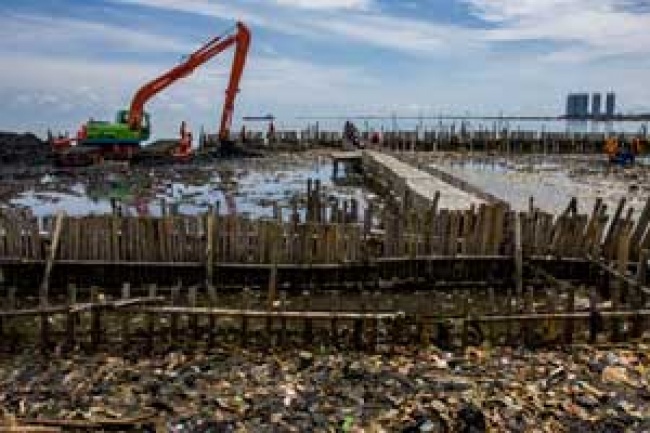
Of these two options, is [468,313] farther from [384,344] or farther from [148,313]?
→ [148,313]

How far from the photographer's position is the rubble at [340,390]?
882 cm

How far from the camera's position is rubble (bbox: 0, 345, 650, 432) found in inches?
347

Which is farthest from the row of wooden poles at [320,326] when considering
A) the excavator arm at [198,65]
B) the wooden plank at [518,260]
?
the excavator arm at [198,65]

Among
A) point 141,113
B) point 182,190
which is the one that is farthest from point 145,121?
point 182,190

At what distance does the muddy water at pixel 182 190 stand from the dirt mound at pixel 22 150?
786cm

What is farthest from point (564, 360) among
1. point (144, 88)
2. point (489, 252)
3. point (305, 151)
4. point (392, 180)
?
point (305, 151)

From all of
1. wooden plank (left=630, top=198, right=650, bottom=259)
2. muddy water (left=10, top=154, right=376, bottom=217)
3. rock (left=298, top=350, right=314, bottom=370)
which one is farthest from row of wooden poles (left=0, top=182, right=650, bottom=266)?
muddy water (left=10, top=154, right=376, bottom=217)

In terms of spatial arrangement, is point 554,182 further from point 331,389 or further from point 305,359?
point 331,389

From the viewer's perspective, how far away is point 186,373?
1027 cm

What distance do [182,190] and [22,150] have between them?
64.7ft

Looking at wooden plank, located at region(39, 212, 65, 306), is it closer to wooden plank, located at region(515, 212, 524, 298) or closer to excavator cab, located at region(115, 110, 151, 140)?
wooden plank, located at region(515, 212, 524, 298)

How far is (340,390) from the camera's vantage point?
31.9 feet

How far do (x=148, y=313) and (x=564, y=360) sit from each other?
6014mm

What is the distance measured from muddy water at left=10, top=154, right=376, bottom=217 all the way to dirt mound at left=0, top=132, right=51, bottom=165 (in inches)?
309
